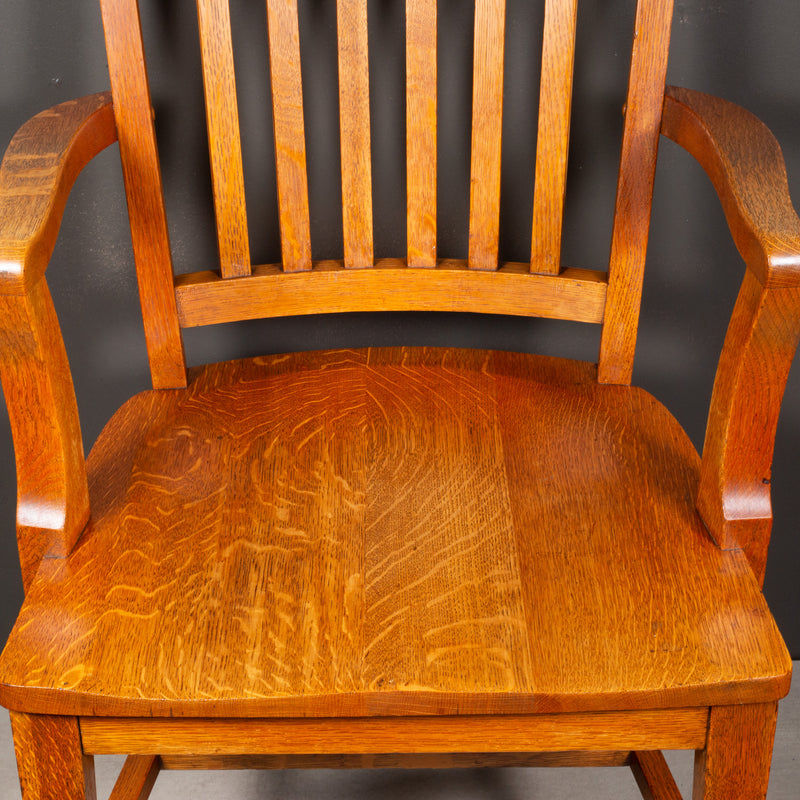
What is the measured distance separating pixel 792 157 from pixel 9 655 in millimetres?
1029

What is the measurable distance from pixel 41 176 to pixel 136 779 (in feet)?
2.10

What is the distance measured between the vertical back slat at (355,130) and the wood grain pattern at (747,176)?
294mm

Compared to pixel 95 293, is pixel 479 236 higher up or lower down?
higher up

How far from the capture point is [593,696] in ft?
2.35

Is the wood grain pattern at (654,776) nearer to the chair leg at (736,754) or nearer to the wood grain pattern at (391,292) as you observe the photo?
the chair leg at (736,754)

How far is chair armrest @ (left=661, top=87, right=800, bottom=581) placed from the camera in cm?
75

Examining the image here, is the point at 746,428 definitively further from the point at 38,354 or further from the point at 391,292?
the point at 38,354

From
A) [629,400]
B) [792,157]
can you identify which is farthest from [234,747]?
[792,157]

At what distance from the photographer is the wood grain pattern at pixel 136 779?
1.07 metres

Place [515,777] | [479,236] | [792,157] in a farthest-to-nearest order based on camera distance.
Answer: [515,777], [792,157], [479,236]

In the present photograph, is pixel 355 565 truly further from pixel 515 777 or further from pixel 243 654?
pixel 515 777

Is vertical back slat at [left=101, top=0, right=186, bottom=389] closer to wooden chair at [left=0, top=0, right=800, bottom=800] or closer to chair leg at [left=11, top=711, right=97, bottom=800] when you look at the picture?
wooden chair at [left=0, top=0, right=800, bottom=800]

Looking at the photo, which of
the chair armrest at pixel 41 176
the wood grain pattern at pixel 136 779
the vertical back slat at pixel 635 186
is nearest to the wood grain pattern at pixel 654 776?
the vertical back slat at pixel 635 186

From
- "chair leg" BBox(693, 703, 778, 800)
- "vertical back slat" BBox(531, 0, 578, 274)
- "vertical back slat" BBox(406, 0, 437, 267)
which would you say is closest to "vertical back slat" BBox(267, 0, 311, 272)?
"vertical back slat" BBox(406, 0, 437, 267)
